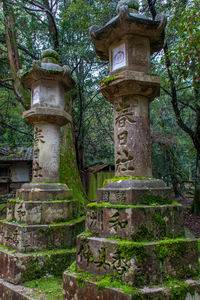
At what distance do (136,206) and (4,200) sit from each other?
11.3m

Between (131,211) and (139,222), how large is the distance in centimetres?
16

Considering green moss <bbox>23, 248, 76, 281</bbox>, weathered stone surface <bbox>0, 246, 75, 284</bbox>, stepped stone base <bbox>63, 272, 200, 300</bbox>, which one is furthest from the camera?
green moss <bbox>23, 248, 76, 281</bbox>

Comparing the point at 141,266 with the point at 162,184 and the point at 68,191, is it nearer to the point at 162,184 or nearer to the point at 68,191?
the point at 162,184

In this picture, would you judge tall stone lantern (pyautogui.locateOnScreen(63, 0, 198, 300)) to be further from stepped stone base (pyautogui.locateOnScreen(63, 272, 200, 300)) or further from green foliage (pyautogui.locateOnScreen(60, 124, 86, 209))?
green foliage (pyautogui.locateOnScreen(60, 124, 86, 209))

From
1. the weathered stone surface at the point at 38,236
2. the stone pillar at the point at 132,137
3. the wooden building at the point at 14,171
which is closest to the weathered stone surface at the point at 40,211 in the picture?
the weathered stone surface at the point at 38,236

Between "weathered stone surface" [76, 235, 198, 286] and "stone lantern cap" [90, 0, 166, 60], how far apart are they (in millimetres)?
2813

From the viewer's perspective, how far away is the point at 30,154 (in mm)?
14430

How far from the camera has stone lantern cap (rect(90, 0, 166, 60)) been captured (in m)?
3.17

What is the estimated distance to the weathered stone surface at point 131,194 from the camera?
2832 millimetres

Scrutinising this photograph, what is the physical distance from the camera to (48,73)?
479cm

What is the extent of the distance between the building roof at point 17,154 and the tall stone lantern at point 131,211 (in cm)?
1104

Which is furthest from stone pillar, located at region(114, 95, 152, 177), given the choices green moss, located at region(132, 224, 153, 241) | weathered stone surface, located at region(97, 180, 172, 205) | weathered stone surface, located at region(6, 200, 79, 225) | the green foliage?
the green foliage

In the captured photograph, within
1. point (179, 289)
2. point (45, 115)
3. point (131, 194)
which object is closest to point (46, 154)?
point (45, 115)

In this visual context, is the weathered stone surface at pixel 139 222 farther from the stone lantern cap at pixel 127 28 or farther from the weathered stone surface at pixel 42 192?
the stone lantern cap at pixel 127 28
